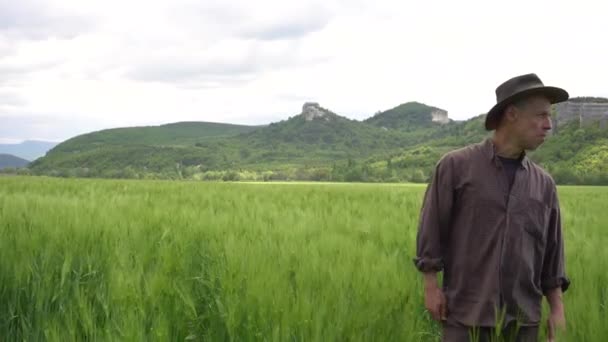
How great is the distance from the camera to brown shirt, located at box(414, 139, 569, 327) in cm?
257

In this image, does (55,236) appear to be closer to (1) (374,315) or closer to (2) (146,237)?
(2) (146,237)

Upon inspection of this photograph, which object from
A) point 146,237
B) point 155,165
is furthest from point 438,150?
point 146,237

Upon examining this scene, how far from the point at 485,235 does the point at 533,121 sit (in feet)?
2.01

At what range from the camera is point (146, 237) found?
454cm

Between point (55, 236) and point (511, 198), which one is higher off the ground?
point (511, 198)

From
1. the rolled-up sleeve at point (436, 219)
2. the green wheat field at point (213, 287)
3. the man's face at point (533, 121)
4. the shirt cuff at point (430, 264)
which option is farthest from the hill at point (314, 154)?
the shirt cuff at point (430, 264)

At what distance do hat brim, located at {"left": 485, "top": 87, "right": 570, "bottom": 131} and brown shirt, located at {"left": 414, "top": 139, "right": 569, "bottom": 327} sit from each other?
12 centimetres

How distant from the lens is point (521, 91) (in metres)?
2.52

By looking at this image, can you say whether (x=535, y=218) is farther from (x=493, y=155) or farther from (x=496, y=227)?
(x=493, y=155)

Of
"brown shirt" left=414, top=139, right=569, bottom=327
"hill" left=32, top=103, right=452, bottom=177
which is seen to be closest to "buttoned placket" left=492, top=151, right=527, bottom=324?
"brown shirt" left=414, top=139, right=569, bottom=327

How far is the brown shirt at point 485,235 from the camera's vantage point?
8.44 ft

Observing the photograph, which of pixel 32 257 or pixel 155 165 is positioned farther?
pixel 155 165

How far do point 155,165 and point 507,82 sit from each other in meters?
140

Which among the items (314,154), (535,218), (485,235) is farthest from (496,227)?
(314,154)
